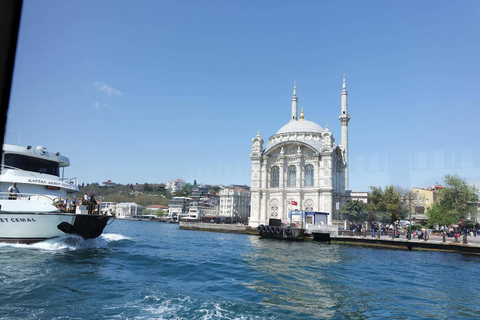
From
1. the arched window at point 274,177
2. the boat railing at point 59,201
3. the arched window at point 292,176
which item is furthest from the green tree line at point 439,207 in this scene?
the boat railing at point 59,201

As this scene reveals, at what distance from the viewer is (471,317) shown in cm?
912

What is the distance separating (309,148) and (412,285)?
37.5 metres

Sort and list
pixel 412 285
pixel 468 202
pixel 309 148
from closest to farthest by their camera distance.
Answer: pixel 412 285 → pixel 468 202 → pixel 309 148

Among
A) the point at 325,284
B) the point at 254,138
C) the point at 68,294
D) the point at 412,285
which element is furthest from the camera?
the point at 254,138

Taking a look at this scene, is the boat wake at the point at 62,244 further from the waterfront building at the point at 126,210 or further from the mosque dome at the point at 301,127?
the waterfront building at the point at 126,210

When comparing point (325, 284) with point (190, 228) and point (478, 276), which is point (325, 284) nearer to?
point (478, 276)

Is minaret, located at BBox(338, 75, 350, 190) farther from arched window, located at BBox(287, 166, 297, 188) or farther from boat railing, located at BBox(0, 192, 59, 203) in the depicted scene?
boat railing, located at BBox(0, 192, 59, 203)

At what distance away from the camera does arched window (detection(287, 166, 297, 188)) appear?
51.2 m

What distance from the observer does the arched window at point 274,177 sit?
173 feet

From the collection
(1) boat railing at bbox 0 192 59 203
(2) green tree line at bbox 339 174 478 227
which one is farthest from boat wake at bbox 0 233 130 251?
(2) green tree line at bbox 339 174 478 227

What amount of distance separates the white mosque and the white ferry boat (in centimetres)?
3210

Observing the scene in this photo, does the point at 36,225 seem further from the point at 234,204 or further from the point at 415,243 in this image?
the point at 234,204

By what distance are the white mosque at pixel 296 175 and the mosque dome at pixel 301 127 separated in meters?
0.17

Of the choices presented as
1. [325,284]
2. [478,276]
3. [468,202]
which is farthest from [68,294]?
[468,202]
